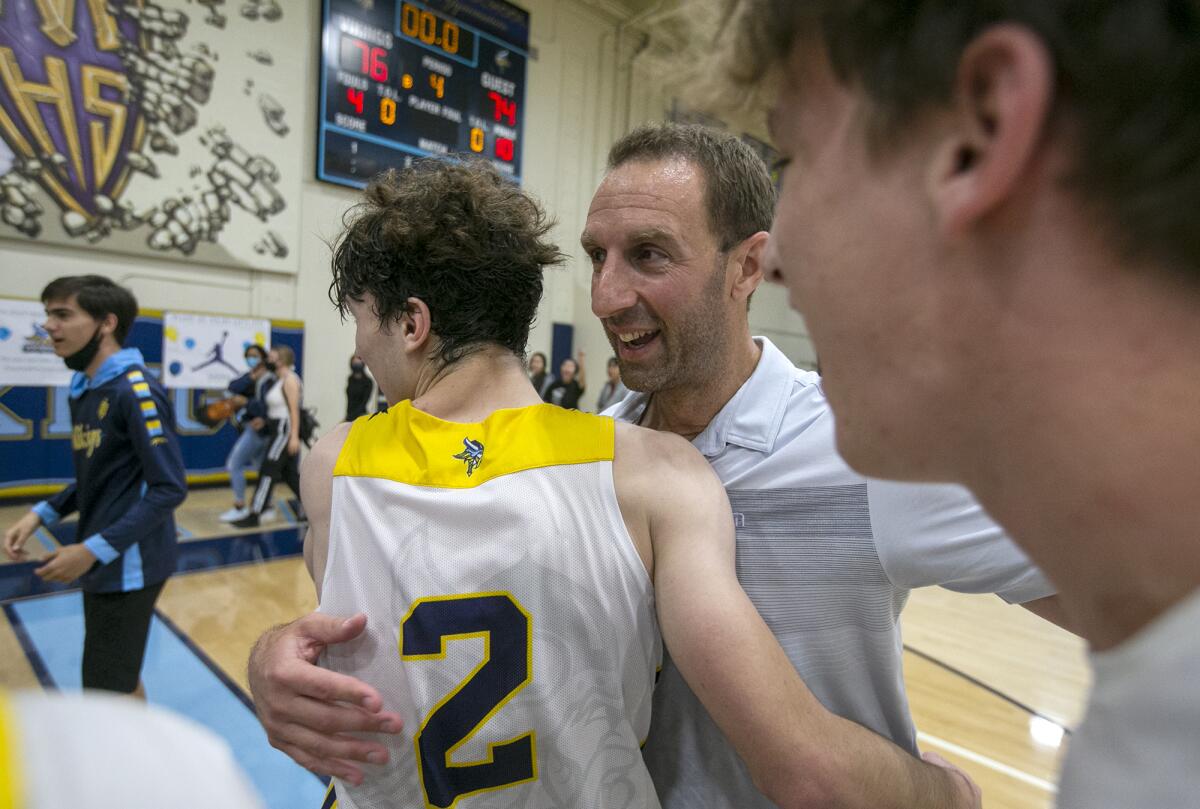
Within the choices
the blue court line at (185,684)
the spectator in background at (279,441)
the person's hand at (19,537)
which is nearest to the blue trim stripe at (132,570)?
the person's hand at (19,537)

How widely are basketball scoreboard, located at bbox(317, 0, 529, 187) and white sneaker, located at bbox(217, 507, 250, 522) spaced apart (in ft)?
12.2

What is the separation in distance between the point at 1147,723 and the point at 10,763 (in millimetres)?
584

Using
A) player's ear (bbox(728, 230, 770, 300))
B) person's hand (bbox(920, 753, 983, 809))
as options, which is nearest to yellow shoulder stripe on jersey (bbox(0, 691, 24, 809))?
person's hand (bbox(920, 753, 983, 809))

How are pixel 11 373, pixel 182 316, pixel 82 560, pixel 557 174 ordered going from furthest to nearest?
pixel 557 174 < pixel 182 316 < pixel 11 373 < pixel 82 560

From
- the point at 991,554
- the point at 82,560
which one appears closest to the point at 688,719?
the point at 991,554

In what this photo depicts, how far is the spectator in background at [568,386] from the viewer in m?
8.70

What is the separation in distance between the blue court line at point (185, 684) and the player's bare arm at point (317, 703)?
71.4 inches

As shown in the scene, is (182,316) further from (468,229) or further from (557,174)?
(468,229)

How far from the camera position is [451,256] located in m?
1.20

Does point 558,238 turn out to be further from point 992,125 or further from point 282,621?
point 992,125

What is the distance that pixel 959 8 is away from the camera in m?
0.43

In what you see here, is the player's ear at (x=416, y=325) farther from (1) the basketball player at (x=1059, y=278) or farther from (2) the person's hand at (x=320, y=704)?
(1) the basketball player at (x=1059, y=278)

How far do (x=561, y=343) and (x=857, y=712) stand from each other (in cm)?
923

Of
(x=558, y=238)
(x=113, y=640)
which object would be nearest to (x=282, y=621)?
(x=113, y=640)
